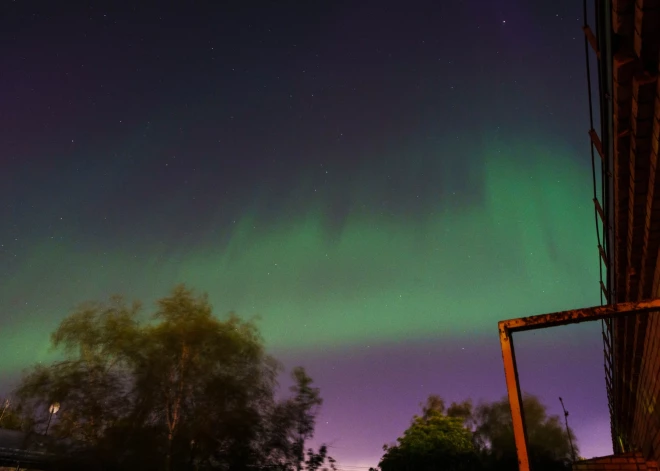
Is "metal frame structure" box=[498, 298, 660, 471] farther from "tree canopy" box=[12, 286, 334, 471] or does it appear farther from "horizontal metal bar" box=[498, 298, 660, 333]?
"tree canopy" box=[12, 286, 334, 471]

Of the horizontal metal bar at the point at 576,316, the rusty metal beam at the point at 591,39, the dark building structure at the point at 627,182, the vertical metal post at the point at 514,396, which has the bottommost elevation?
the vertical metal post at the point at 514,396

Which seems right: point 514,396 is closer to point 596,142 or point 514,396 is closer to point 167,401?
point 596,142

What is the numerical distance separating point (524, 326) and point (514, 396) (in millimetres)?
548

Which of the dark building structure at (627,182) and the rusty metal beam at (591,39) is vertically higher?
the rusty metal beam at (591,39)

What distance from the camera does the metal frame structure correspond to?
318 cm

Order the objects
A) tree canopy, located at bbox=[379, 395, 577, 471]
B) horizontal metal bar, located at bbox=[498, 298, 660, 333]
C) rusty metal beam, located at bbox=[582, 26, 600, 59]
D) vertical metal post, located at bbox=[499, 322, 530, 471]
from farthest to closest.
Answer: tree canopy, located at bbox=[379, 395, 577, 471] < rusty metal beam, located at bbox=[582, 26, 600, 59] < horizontal metal bar, located at bbox=[498, 298, 660, 333] < vertical metal post, located at bbox=[499, 322, 530, 471]

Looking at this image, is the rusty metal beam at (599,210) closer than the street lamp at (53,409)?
Yes

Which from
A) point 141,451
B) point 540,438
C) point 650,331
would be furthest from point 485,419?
point 650,331

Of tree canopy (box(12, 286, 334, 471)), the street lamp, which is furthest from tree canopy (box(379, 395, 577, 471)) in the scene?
the street lamp

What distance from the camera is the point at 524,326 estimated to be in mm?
3477

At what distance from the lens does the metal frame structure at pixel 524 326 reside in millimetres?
3176

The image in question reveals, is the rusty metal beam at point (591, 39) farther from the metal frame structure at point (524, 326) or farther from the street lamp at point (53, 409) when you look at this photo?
the street lamp at point (53, 409)

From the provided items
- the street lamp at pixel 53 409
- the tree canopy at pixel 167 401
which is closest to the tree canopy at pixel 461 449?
the tree canopy at pixel 167 401

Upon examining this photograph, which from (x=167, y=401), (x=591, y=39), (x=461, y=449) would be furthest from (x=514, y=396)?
(x=461, y=449)
